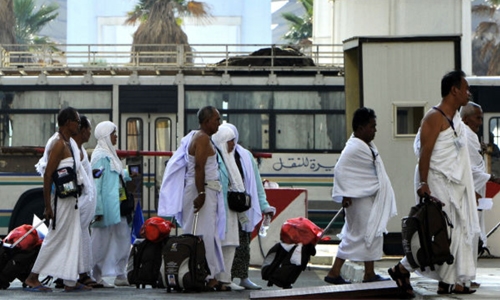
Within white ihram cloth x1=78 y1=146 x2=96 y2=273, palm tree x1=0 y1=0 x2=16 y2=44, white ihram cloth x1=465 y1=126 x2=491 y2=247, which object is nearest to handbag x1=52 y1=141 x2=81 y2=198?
white ihram cloth x1=78 y1=146 x2=96 y2=273

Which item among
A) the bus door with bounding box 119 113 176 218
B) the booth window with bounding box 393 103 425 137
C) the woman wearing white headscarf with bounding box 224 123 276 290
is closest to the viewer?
the woman wearing white headscarf with bounding box 224 123 276 290

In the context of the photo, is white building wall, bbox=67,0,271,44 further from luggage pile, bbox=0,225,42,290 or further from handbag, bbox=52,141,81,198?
handbag, bbox=52,141,81,198

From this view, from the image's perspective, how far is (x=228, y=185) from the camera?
12188 millimetres

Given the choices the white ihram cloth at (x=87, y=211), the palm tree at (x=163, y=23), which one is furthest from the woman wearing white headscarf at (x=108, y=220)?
the palm tree at (x=163, y=23)

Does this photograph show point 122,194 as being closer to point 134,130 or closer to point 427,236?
point 427,236

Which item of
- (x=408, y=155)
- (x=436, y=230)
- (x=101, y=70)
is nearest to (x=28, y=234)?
(x=436, y=230)

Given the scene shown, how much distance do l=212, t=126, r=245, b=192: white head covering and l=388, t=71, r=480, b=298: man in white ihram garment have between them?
2305mm

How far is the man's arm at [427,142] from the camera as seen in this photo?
10211 mm

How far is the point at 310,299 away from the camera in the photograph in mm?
10320

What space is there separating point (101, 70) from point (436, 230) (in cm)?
1376

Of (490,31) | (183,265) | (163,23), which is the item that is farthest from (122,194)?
(490,31)

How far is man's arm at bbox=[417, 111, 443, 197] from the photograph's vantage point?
33.5ft

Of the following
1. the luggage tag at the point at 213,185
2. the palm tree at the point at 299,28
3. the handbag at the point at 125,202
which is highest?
the palm tree at the point at 299,28

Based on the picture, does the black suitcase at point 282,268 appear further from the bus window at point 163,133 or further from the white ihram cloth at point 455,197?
the bus window at point 163,133
